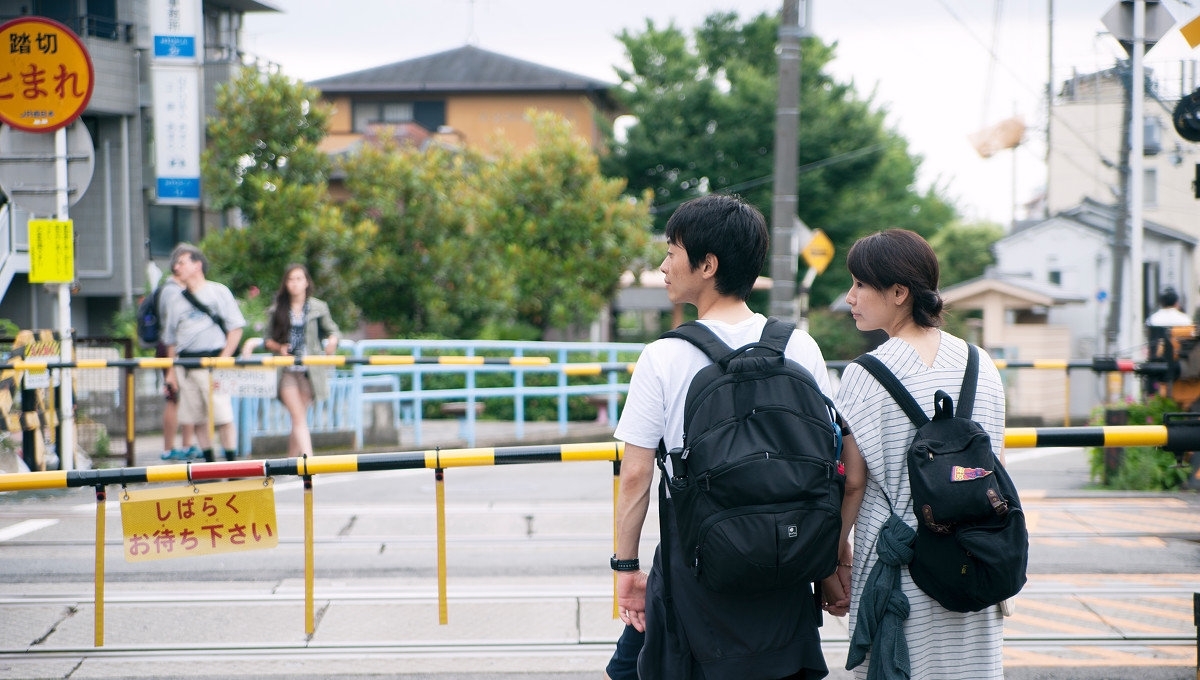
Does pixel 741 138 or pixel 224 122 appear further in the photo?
pixel 741 138

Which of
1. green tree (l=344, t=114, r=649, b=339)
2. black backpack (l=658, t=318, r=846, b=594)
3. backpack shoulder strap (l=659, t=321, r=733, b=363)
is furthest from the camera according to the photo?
green tree (l=344, t=114, r=649, b=339)

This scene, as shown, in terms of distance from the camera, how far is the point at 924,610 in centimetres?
292

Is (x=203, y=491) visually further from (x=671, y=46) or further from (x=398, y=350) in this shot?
(x=671, y=46)

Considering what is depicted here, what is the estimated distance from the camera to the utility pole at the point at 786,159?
468 inches

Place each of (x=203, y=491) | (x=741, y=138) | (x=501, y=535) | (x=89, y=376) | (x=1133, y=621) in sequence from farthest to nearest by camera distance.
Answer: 1. (x=741, y=138)
2. (x=89, y=376)
3. (x=501, y=535)
4. (x=1133, y=621)
5. (x=203, y=491)

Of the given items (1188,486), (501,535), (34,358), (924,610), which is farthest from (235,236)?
(924,610)

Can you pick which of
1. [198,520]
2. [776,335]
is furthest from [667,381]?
[198,520]

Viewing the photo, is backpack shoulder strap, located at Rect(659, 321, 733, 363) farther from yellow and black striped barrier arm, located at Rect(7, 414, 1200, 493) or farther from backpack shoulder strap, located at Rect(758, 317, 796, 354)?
yellow and black striped barrier arm, located at Rect(7, 414, 1200, 493)

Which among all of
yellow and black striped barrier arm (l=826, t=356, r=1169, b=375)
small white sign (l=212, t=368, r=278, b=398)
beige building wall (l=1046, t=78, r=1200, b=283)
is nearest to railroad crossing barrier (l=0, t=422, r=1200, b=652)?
yellow and black striped barrier arm (l=826, t=356, r=1169, b=375)

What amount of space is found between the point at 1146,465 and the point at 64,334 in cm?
878

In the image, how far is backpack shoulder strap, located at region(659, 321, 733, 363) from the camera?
2.83m

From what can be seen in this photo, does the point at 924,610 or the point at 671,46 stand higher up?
the point at 671,46

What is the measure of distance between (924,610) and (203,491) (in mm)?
3000

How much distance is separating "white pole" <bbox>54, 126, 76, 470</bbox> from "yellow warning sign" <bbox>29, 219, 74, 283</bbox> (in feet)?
0.40
